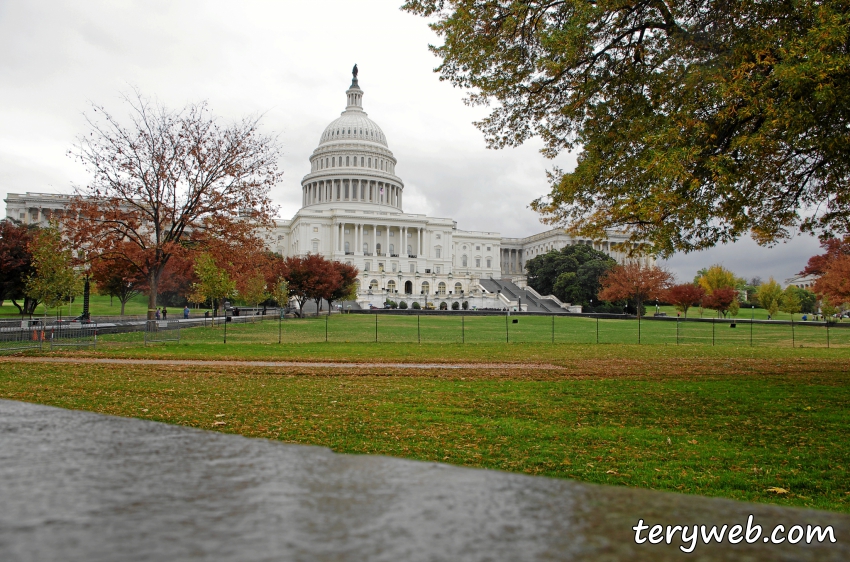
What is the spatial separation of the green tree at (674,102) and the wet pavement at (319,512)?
864 cm

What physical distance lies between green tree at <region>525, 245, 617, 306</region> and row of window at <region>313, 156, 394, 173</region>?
3859cm

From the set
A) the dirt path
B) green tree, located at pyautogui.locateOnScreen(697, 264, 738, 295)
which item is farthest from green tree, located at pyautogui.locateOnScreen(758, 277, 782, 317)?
the dirt path

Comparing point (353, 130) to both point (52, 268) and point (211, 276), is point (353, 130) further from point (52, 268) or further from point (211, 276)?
point (52, 268)

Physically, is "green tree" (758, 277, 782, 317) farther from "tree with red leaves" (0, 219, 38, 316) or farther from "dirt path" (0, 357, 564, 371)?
"tree with red leaves" (0, 219, 38, 316)

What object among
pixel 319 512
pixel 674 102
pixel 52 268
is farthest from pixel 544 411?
pixel 52 268

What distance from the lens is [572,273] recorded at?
8625 cm

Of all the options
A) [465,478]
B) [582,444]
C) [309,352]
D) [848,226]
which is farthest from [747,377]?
[465,478]

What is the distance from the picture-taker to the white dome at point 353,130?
120 meters

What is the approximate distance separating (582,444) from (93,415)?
19.6 feet

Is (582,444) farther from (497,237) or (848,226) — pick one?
(497,237)

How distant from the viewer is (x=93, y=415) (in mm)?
2180

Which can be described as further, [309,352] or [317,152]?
[317,152]

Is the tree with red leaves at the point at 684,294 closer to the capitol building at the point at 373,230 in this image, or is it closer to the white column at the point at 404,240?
the capitol building at the point at 373,230

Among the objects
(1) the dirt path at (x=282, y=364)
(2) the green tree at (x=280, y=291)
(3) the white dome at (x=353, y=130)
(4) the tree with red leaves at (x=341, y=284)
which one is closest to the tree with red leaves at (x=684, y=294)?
(4) the tree with red leaves at (x=341, y=284)
